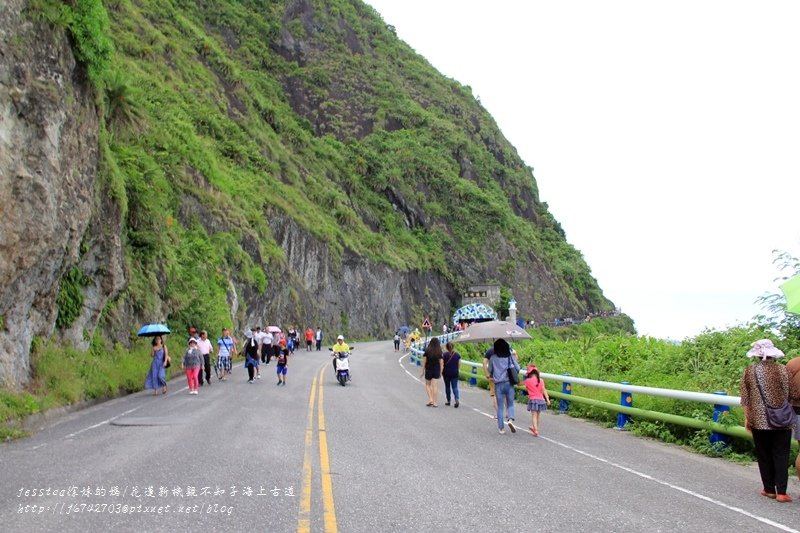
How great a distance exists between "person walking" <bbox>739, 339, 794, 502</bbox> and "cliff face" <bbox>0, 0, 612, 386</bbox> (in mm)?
13187

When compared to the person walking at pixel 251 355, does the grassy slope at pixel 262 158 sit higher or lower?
higher

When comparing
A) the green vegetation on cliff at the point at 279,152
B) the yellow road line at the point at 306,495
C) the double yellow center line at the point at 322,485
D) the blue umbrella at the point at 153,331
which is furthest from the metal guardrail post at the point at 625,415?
the green vegetation on cliff at the point at 279,152

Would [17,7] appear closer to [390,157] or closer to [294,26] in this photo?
[390,157]

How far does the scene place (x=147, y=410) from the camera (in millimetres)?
14523

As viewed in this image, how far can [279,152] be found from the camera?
58.6 m

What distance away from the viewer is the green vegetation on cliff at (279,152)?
25062 millimetres

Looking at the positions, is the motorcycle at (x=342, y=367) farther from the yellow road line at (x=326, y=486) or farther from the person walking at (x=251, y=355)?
the yellow road line at (x=326, y=486)

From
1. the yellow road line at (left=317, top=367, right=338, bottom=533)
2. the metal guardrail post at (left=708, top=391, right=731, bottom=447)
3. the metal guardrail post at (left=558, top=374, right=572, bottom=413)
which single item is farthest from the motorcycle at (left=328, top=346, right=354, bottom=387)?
the metal guardrail post at (left=708, top=391, right=731, bottom=447)

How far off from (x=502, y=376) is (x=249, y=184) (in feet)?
124

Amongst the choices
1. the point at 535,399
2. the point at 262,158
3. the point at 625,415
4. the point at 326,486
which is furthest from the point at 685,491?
the point at 262,158

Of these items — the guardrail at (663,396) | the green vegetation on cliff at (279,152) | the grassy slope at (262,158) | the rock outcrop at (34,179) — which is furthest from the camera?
the green vegetation on cliff at (279,152)

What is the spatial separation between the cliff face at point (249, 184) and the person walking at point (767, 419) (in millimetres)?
13187

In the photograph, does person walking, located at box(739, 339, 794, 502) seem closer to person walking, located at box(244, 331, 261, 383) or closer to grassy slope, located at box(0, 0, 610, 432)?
grassy slope, located at box(0, 0, 610, 432)

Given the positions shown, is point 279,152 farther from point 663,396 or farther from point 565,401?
point 663,396
